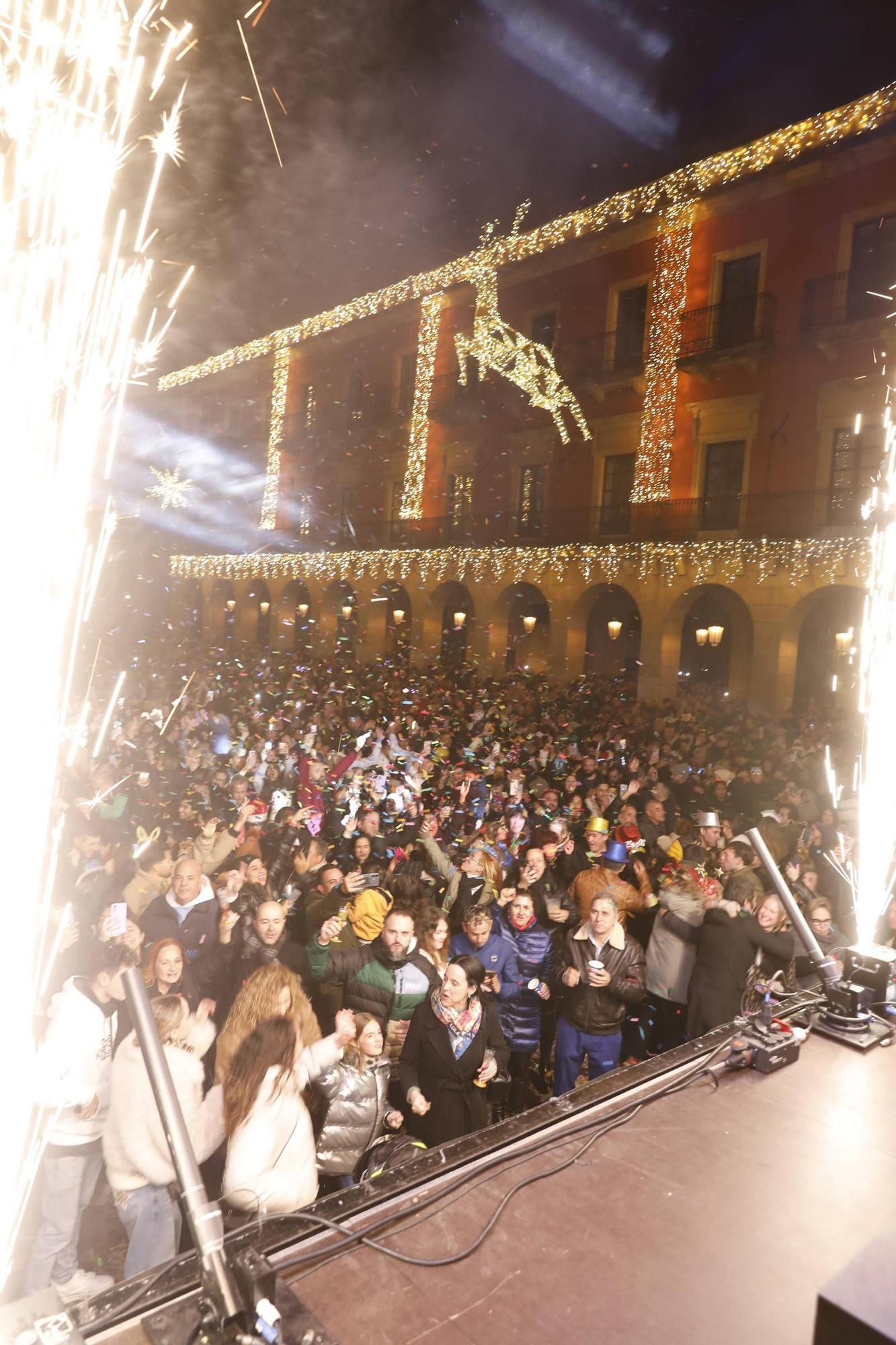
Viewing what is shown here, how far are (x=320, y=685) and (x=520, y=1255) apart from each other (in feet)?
51.3

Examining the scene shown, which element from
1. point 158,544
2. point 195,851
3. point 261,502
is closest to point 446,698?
point 195,851

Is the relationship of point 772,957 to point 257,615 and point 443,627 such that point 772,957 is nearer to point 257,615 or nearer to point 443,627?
point 443,627

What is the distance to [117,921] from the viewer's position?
389 cm

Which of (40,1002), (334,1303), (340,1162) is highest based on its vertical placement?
(334,1303)

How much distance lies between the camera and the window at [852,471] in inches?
595

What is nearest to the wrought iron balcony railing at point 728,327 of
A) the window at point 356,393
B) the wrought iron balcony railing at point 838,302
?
the wrought iron balcony railing at point 838,302

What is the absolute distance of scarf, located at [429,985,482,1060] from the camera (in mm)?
3668

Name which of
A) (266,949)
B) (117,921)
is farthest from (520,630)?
(117,921)

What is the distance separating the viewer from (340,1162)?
332 centimetres

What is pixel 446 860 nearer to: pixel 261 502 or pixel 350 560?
pixel 350 560

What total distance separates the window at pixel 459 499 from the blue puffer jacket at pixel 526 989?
19.0m

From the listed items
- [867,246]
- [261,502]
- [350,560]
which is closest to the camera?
[867,246]

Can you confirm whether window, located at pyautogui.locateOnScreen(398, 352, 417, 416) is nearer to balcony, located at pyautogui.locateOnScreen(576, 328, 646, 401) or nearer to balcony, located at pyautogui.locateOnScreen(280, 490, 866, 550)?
balcony, located at pyautogui.locateOnScreen(280, 490, 866, 550)

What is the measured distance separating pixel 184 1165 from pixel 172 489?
133ft
